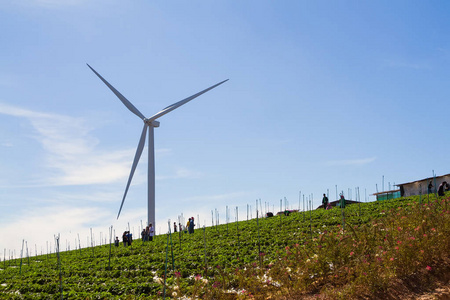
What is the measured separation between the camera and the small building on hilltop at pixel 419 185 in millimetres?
43531

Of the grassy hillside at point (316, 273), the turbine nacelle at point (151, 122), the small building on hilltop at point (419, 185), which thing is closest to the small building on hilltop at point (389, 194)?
the small building on hilltop at point (419, 185)

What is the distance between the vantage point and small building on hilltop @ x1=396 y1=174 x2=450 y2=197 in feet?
143

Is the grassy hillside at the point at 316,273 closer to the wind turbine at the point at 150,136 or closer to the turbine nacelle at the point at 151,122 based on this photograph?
the wind turbine at the point at 150,136

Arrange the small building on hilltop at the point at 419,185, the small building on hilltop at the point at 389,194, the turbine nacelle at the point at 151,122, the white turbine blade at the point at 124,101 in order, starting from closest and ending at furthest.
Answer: the small building on hilltop at the point at 419,185 < the white turbine blade at the point at 124,101 < the turbine nacelle at the point at 151,122 < the small building on hilltop at the point at 389,194

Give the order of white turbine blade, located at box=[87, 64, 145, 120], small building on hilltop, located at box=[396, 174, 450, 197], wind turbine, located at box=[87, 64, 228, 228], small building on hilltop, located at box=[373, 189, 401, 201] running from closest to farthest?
1. small building on hilltop, located at box=[396, 174, 450, 197]
2. wind turbine, located at box=[87, 64, 228, 228]
3. white turbine blade, located at box=[87, 64, 145, 120]
4. small building on hilltop, located at box=[373, 189, 401, 201]

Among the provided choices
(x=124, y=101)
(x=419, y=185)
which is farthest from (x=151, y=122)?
(x=419, y=185)

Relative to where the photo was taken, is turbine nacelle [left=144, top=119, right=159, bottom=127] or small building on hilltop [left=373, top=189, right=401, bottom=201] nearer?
turbine nacelle [left=144, top=119, right=159, bottom=127]

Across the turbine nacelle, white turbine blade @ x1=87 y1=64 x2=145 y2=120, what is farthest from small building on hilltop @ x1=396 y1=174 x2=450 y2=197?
white turbine blade @ x1=87 y1=64 x2=145 y2=120

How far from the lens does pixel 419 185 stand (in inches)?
1811

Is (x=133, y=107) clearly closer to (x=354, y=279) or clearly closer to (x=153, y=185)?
(x=153, y=185)

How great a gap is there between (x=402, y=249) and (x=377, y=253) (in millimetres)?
1212

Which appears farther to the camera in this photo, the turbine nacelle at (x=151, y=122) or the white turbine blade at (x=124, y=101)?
the turbine nacelle at (x=151, y=122)

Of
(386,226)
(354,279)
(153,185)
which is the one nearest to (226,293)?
(354,279)

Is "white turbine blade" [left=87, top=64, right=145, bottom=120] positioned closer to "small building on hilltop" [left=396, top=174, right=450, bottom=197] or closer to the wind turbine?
the wind turbine
